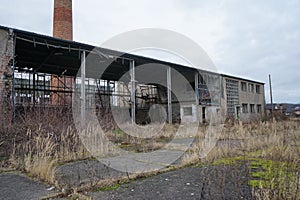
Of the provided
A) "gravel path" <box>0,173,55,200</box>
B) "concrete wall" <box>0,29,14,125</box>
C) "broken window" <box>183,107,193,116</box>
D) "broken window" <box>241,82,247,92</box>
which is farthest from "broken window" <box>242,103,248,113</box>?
"gravel path" <box>0,173,55,200</box>

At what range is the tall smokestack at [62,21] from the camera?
1577cm

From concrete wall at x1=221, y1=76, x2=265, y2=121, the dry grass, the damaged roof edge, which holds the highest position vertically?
the damaged roof edge

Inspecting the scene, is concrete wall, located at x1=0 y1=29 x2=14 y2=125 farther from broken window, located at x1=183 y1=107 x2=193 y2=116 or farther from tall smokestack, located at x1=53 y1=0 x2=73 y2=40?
broken window, located at x1=183 y1=107 x2=193 y2=116

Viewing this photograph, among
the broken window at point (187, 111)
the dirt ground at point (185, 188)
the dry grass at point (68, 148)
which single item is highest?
the broken window at point (187, 111)

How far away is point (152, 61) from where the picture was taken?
16.0 m

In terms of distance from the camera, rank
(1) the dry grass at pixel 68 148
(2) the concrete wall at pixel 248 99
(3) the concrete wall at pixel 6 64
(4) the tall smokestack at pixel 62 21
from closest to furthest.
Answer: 1. (1) the dry grass at pixel 68 148
2. (3) the concrete wall at pixel 6 64
3. (4) the tall smokestack at pixel 62 21
4. (2) the concrete wall at pixel 248 99

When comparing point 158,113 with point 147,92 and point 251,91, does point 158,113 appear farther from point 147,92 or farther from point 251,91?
point 251,91

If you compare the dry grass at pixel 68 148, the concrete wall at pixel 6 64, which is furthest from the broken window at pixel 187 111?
the concrete wall at pixel 6 64

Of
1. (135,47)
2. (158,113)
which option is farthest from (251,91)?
(135,47)

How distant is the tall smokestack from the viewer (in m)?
15.8

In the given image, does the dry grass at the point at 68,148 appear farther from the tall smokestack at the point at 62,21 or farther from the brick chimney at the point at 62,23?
the tall smokestack at the point at 62,21

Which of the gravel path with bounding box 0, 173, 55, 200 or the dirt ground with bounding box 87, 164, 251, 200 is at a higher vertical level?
the dirt ground with bounding box 87, 164, 251, 200

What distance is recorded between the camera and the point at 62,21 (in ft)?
52.2

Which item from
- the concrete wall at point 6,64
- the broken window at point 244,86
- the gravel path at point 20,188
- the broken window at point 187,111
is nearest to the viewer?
the gravel path at point 20,188
